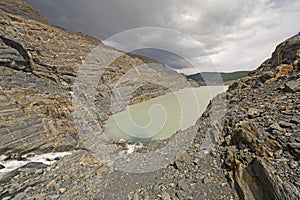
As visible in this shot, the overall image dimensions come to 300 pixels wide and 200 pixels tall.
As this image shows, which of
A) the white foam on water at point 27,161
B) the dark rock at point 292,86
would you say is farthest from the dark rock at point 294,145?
the white foam on water at point 27,161

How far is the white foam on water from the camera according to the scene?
5641 mm

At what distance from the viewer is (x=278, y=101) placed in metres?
4.21

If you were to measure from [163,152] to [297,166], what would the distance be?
393cm

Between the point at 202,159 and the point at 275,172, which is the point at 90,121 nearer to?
the point at 202,159

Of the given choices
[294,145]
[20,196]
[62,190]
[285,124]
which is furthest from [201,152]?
[20,196]

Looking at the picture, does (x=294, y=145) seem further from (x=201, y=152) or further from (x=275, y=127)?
(x=201, y=152)

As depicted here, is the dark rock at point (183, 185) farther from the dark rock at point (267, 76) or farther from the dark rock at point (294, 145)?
the dark rock at point (267, 76)

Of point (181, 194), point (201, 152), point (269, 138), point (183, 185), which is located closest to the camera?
point (269, 138)

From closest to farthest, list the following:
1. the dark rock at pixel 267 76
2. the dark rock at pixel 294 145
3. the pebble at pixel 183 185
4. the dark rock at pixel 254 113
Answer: the dark rock at pixel 294 145
the pebble at pixel 183 185
the dark rock at pixel 254 113
the dark rock at pixel 267 76

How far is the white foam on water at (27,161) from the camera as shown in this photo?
564 centimetres

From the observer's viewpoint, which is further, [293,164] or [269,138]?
[269,138]

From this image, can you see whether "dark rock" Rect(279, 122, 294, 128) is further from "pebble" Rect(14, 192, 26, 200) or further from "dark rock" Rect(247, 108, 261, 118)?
"pebble" Rect(14, 192, 26, 200)

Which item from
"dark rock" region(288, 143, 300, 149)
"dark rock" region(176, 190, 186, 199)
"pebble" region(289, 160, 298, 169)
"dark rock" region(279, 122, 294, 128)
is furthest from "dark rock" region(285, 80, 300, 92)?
"dark rock" region(176, 190, 186, 199)

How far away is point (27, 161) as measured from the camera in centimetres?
628
